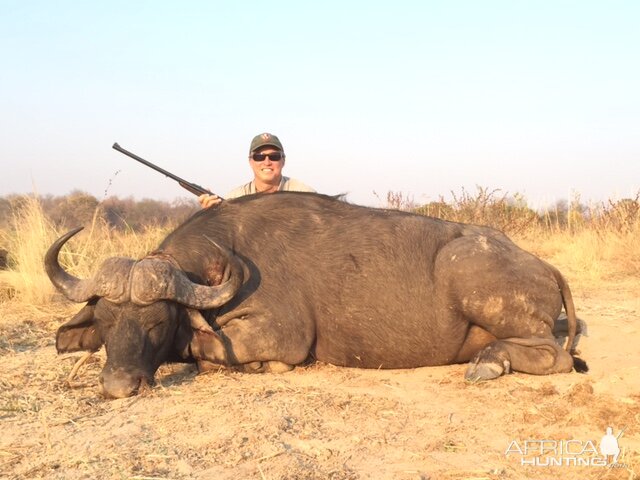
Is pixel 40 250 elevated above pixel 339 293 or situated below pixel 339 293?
above

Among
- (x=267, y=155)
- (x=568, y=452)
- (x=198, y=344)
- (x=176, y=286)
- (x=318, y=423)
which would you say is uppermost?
(x=267, y=155)

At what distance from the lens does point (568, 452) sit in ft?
10.8

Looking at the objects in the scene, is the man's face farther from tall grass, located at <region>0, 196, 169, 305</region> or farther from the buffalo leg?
the buffalo leg

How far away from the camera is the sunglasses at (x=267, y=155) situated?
7.94 meters

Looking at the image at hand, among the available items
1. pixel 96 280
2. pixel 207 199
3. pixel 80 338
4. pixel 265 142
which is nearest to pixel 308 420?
pixel 96 280

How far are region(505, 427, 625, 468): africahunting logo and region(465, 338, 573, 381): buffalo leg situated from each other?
4.41 feet

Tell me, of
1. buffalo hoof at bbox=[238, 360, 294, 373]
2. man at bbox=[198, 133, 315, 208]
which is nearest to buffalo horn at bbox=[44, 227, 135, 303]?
buffalo hoof at bbox=[238, 360, 294, 373]

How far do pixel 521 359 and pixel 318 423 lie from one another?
76.7 inches

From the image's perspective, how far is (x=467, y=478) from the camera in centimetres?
293

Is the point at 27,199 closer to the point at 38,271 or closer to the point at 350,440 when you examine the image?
the point at 38,271

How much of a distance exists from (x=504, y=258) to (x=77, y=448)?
136 inches

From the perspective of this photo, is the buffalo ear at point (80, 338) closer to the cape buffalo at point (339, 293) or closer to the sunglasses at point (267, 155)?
the cape buffalo at point (339, 293)

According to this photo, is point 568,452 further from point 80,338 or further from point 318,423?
point 80,338

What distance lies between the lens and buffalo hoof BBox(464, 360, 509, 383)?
4758mm
